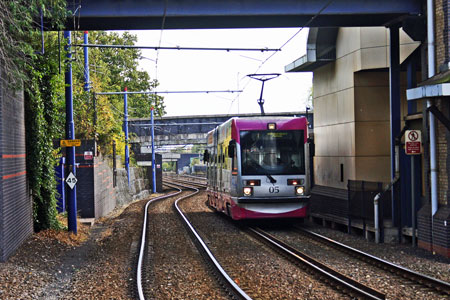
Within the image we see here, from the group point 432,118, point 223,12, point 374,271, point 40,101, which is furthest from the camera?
point 40,101

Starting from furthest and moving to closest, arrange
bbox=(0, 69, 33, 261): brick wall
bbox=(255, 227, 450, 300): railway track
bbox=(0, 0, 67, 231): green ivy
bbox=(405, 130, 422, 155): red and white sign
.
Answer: bbox=(405, 130, 422, 155): red and white sign < bbox=(0, 0, 67, 231): green ivy < bbox=(0, 69, 33, 261): brick wall < bbox=(255, 227, 450, 300): railway track

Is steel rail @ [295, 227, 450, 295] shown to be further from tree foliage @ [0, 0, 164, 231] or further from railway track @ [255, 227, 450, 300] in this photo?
tree foliage @ [0, 0, 164, 231]

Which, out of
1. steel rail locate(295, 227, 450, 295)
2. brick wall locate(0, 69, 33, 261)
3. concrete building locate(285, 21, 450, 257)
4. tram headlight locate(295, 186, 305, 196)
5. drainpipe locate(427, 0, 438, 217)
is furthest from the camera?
tram headlight locate(295, 186, 305, 196)

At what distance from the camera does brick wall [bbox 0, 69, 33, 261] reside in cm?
1150

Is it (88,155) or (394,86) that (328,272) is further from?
(88,155)

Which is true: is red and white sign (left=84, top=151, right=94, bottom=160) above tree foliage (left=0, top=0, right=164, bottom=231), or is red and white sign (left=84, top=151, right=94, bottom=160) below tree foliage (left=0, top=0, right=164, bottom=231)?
below

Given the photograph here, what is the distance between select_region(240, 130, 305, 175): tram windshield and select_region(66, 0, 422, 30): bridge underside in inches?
143

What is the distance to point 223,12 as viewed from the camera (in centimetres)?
1406

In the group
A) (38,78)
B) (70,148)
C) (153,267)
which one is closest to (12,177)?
(153,267)

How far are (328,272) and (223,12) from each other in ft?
22.1

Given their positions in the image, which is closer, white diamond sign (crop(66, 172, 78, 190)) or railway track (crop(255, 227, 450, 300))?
railway track (crop(255, 227, 450, 300))

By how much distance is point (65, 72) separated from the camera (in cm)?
1712

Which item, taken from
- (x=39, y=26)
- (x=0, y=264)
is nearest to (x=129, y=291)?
(x=0, y=264)

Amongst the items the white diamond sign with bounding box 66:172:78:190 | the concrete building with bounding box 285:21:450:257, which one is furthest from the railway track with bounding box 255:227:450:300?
the white diamond sign with bounding box 66:172:78:190
